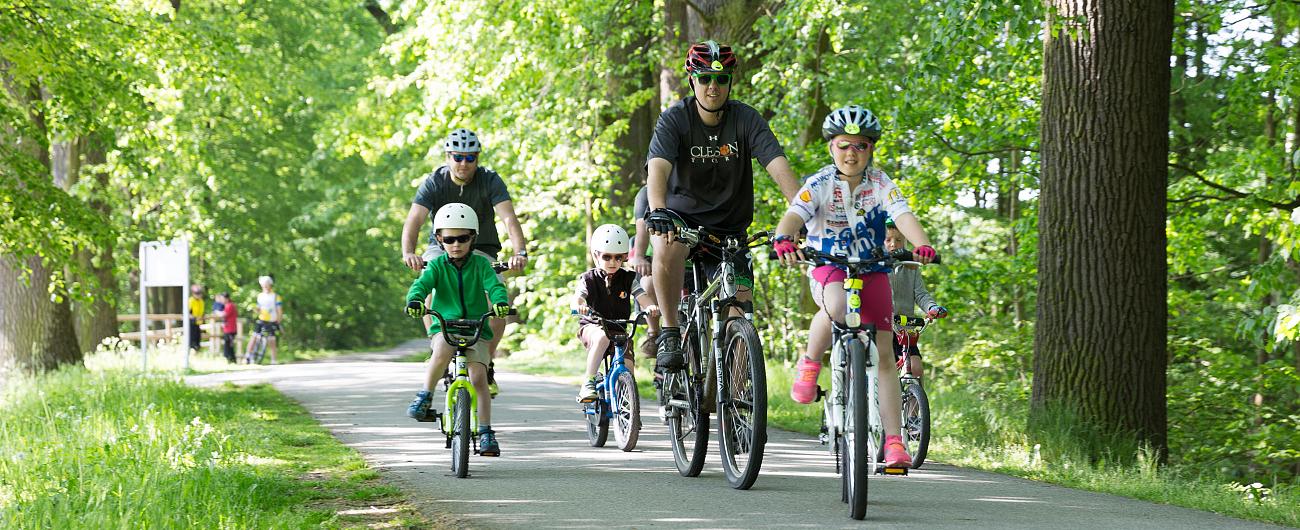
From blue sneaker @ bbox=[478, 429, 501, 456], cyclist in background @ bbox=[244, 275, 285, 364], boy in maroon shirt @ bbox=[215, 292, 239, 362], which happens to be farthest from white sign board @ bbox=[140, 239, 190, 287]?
blue sneaker @ bbox=[478, 429, 501, 456]

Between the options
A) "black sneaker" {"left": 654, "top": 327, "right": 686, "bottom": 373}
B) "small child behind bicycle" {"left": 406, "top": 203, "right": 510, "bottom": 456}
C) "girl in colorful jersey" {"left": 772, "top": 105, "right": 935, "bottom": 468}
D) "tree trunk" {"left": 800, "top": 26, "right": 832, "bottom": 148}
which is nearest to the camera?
"girl in colorful jersey" {"left": 772, "top": 105, "right": 935, "bottom": 468}

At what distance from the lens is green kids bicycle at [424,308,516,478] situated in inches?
297

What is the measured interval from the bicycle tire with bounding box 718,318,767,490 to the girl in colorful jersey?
8.1 inches

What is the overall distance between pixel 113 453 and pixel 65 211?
6369mm

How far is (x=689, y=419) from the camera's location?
7512 mm

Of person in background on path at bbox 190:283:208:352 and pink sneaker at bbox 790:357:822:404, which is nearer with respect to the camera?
pink sneaker at bbox 790:357:822:404

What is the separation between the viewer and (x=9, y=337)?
58.5ft

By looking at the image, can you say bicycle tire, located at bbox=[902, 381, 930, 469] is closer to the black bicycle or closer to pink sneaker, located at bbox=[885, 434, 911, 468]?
the black bicycle

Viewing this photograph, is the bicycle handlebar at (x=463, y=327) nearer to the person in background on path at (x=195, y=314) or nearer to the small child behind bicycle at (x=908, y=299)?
the small child behind bicycle at (x=908, y=299)

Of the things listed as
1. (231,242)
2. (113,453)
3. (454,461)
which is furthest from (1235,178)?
(231,242)

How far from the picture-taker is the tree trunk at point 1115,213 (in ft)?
29.0

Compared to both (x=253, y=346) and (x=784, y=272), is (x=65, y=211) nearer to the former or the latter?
(x=784, y=272)

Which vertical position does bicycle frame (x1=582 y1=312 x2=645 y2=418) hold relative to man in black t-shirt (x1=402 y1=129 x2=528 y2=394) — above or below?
below

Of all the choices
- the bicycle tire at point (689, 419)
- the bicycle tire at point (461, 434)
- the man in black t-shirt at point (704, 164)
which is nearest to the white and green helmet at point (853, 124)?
the man in black t-shirt at point (704, 164)
